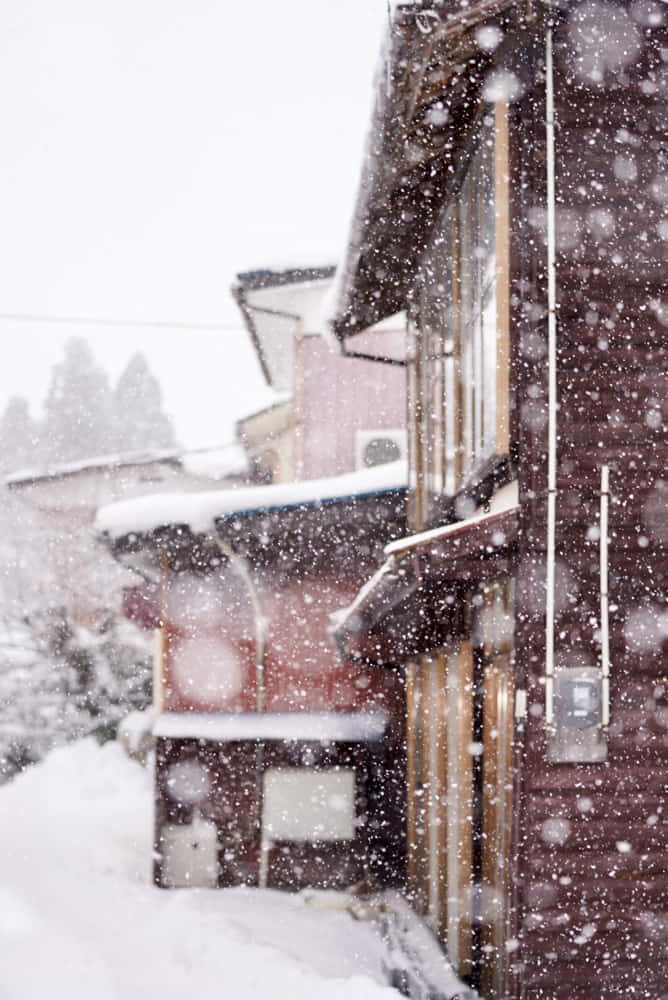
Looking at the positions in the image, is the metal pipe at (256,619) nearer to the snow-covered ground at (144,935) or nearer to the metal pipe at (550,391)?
the snow-covered ground at (144,935)

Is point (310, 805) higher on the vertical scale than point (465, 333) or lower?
lower

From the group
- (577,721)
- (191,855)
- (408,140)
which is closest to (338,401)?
(191,855)

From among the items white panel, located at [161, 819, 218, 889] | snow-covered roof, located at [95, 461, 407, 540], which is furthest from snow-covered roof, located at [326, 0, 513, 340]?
white panel, located at [161, 819, 218, 889]

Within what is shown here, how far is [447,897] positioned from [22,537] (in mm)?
22262

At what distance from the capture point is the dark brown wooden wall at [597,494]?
4723mm

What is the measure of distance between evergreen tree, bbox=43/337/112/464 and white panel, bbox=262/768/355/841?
1708 inches

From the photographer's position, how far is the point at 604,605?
478cm

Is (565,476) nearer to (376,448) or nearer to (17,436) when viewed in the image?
(376,448)

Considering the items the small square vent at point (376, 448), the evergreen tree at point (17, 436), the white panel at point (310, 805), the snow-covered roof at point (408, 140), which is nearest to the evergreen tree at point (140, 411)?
the evergreen tree at point (17, 436)

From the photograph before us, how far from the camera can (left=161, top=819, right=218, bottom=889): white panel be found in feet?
33.1

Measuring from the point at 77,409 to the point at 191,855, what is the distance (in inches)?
1843

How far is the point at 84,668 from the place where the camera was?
1942 centimetres

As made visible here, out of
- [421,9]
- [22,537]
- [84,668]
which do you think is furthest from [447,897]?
[22,537]

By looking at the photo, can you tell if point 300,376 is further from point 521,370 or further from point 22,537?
point 22,537
